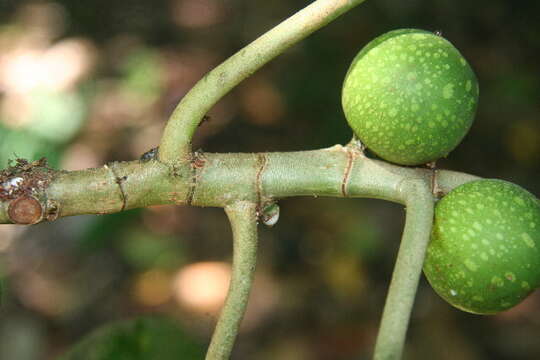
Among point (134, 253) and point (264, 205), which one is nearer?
point (264, 205)

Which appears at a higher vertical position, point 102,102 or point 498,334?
point 102,102

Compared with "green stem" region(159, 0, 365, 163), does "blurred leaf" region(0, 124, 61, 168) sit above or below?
above

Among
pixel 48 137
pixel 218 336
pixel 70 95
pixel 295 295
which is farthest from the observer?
pixel 295 295

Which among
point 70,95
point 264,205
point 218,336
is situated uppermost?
point 70,95

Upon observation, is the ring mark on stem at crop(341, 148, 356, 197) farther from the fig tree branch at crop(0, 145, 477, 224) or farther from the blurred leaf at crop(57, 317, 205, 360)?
the blurred leaf at crop(57, 317, 205, 360)

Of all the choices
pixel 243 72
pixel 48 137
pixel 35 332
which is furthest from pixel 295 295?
pixel 243 72

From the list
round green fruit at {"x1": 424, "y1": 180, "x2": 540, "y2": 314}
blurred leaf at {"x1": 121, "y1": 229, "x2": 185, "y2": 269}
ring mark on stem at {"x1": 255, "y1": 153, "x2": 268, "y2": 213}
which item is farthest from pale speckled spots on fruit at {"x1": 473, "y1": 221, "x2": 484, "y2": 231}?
blurred leaf at {"x1": 121, "y1": 229, "x2": 185, "y2": 269}

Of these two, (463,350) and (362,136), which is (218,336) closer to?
(362,136)
